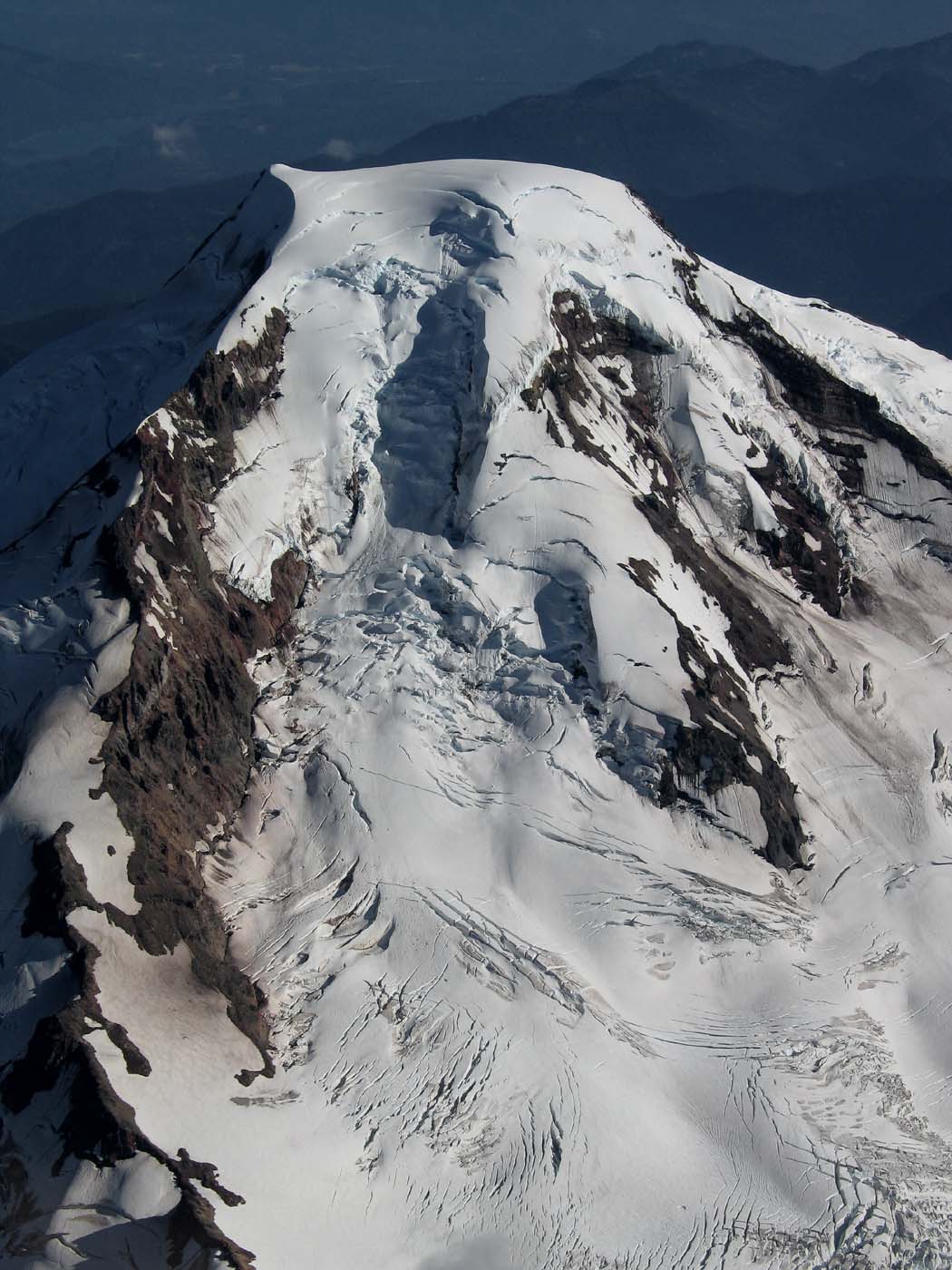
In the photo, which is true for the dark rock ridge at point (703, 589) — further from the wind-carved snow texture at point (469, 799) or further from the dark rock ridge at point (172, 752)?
the dark rock ridge at point (172, 752)

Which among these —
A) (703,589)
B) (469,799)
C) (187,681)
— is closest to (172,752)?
(187,681)

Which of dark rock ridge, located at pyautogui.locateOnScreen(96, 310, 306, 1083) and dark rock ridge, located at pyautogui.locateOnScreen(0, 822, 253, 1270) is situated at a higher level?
dark rock ridge, located at pyautogui.locateOnScreen(96, 310, 306, 1083)

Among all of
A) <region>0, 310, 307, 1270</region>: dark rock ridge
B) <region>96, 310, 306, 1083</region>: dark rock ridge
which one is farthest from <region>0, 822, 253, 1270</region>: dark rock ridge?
<region>96, 310, 306, 1083</region>: dark rock ridge

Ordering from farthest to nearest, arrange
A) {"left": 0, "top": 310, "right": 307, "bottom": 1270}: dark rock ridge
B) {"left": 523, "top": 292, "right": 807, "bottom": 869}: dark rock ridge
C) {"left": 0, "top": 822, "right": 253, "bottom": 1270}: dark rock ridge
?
{"left": 523, "top": 292, "right": 807, "bottom": 869}: dark rock ridge
{"left": 0, "top": 310, "right": 307, "bottom": 1270}: dark rock ridge
{"left": 0, "top": 822, "right": 253, "bottom": 1270}: dark rock ridge

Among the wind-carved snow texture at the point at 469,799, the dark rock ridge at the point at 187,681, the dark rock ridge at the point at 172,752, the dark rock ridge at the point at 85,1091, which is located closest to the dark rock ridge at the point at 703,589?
the wind-carved snow texture at the point at 469,799

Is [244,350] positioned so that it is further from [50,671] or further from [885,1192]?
[885,1192]

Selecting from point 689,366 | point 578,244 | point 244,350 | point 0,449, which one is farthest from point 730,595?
point 0,449

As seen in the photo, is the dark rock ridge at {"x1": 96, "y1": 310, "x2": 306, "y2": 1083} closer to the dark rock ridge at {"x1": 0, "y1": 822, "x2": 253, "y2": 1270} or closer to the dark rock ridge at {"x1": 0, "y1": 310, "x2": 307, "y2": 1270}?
the dark rock ridge at {"x1": 0, "y1": 310, "x2": 307, "y2": 1270}

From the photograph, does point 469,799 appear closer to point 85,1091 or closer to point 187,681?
point 187,681

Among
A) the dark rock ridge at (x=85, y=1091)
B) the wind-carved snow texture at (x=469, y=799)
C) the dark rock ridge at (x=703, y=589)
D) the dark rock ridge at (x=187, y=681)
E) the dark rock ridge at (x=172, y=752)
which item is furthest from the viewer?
the dark rock ridge at (x=703, y=589)
